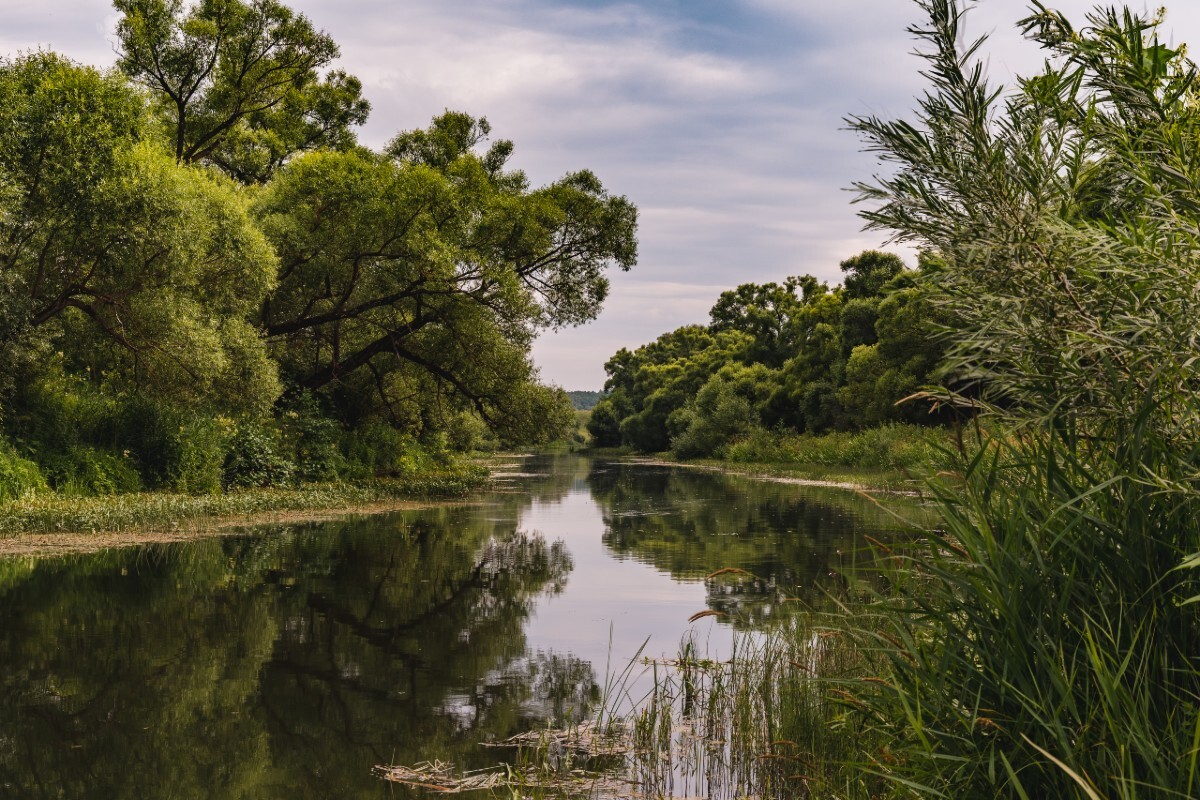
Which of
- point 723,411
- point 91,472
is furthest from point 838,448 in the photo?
point 91,472

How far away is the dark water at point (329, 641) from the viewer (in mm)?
6969

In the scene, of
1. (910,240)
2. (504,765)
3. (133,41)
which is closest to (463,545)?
(504,765)

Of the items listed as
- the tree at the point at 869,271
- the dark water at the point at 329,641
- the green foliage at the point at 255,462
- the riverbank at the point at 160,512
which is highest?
the tree at the point at 869,271

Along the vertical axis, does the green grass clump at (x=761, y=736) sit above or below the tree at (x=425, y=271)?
below

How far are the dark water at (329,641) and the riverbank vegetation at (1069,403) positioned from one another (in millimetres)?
3949

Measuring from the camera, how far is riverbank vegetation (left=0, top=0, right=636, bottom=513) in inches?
790

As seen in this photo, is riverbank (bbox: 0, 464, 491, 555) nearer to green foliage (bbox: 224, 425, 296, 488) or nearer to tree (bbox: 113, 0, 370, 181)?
green foliage (bbox: 224, 425, 296, 488)

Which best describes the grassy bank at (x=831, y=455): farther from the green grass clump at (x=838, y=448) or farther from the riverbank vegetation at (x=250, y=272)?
the riverbank vegetation at (x=250, y=272)

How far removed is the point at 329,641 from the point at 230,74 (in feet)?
92.7

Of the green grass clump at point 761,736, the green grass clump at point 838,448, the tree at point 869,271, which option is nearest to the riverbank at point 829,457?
the green grass clump at point 838,448

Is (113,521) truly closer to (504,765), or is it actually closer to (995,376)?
(504,765)

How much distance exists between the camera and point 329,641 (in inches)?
420

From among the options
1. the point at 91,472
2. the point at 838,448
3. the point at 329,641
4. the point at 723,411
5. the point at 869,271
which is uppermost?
the point at 869,271

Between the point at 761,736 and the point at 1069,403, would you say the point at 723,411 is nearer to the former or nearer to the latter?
the point at 761,736
